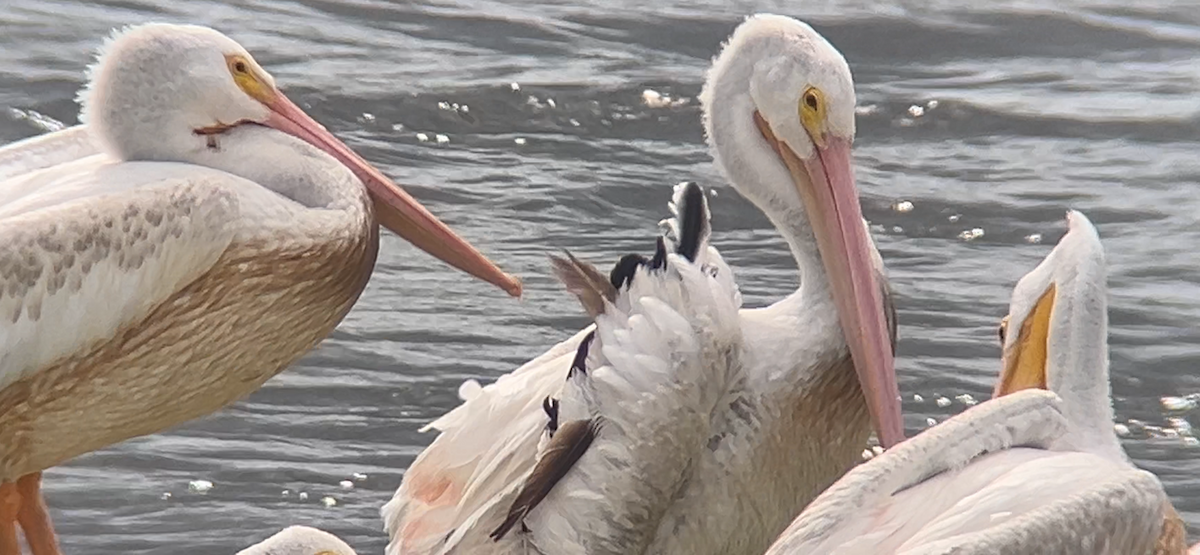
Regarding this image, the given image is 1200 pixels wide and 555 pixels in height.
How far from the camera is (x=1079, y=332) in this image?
342 centimetres

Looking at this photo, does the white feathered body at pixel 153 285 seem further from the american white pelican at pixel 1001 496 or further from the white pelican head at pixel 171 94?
the american white pelican at pixel 1001 496

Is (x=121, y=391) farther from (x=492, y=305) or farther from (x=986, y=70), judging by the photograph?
(x=986, y=70)

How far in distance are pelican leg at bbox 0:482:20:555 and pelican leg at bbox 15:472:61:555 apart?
22 mm

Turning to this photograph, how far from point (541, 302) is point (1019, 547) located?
303 cm

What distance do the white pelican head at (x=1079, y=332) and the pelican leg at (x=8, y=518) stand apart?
1.72 meters

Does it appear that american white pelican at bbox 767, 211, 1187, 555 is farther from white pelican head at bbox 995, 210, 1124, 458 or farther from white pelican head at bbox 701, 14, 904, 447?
white pelican head at bbox 701, 14, 904, 447

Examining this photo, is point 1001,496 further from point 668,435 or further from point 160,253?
point 160,253

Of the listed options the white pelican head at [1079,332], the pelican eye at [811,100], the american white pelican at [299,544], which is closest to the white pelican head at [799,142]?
the pelican eye at [811,100]

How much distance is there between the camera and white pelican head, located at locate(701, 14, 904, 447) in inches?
153

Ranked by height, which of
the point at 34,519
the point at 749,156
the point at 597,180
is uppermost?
the point at 749,156

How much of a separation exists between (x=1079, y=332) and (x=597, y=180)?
10.8ft

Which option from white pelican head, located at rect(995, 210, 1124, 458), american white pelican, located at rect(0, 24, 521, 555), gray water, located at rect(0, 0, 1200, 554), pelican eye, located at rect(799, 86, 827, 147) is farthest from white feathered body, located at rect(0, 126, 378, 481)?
white pelican head, located at rect(995, 210, 1124, 458)

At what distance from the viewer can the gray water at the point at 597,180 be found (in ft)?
15.7

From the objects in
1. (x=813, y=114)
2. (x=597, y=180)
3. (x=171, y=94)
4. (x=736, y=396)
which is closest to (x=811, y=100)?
(x=813, y=114)
